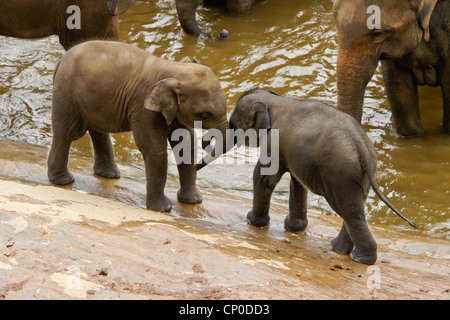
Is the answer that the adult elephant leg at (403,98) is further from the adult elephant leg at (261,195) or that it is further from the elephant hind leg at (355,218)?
the elephant hind leg at (355,218)

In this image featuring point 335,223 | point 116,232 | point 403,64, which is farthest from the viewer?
point 403,64

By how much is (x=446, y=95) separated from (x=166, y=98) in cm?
325

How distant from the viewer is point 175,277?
11.9 feet

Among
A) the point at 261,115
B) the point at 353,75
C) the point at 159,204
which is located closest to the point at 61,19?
the point at 159,204

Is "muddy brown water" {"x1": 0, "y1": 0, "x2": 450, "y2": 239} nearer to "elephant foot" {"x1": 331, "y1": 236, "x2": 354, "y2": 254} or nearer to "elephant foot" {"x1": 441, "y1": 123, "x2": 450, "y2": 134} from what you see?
"elephant foot" {"x1": 441, "y1": 123, "x2": 450, "y2": 134}

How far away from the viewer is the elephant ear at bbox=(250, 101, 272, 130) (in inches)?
192

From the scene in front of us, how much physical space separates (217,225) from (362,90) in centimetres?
193

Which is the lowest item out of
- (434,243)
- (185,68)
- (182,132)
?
(434,243)

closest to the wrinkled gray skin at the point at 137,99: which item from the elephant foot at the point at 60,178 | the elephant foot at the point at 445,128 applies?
the elephant foot at the point at 60,178

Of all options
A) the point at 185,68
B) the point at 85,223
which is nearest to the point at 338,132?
the point at 185,68

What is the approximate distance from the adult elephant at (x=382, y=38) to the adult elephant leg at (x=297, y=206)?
1.23m

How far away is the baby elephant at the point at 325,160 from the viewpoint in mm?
4281

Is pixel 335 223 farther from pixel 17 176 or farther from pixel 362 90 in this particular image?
pixel 17 176

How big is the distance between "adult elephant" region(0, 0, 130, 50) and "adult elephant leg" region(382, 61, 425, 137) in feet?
8.77
